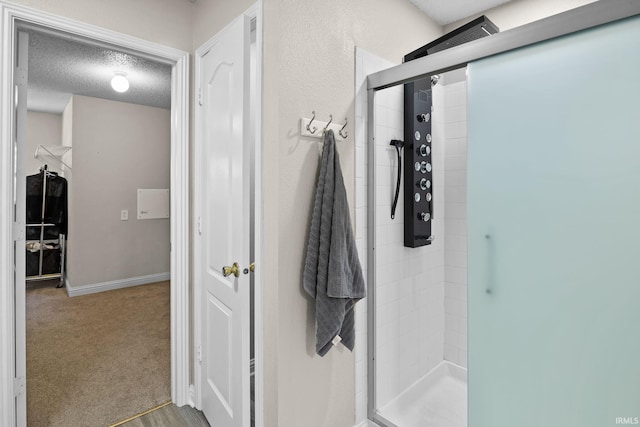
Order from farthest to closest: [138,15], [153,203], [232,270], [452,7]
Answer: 1. [153,203]
2. [452,7]
3. [138,15]
4. [232,270]

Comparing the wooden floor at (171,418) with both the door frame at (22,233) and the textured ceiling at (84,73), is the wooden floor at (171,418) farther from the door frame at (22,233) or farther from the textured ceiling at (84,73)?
the textured ceiling at (84,73)

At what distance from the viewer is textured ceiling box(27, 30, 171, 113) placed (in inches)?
117

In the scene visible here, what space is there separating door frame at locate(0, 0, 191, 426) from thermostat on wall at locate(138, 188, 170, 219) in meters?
3.24

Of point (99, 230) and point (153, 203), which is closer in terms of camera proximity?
point (99, 230)

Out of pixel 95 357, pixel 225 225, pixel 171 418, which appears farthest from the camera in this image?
pixel 95 357

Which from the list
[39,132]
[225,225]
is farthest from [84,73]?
[225,225]

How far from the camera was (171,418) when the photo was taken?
1.95m

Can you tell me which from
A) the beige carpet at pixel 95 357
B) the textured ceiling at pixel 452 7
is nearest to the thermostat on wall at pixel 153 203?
the beige carpet at pixel 95 357

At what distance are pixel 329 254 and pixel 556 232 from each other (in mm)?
857

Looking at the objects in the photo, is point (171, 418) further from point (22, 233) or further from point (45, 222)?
point (45, 222)

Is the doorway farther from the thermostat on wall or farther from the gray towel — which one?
the gray towel

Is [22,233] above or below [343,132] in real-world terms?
below

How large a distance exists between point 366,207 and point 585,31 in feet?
3.64

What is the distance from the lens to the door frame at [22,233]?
4.80ft
